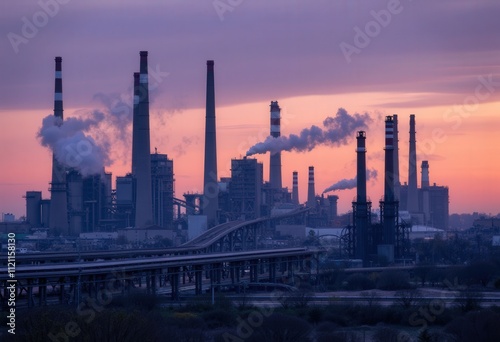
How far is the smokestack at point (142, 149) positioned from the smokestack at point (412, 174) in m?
23.4

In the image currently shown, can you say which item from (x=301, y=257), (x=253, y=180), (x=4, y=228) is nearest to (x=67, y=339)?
(x=301, y=257)

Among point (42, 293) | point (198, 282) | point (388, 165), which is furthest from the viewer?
point (388, 165)

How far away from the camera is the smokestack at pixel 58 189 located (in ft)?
272

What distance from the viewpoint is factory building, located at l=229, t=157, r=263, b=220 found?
95438mm

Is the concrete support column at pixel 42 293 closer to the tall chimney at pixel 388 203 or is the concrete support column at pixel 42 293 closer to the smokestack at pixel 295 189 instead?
the tall chimney at pixel 388 203

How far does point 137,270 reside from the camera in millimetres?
40250

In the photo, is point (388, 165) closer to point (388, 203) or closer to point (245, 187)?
point (388, 203)

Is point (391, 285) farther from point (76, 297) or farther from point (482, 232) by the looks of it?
point (482, 232)

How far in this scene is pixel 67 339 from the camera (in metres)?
21.0

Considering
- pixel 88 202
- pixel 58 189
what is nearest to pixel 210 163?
pixel 58 189

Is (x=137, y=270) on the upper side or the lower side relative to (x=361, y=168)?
lower

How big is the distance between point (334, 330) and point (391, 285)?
1836 cm

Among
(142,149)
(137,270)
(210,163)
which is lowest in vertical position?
(137,270)

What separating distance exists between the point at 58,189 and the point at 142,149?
725 centimetres
